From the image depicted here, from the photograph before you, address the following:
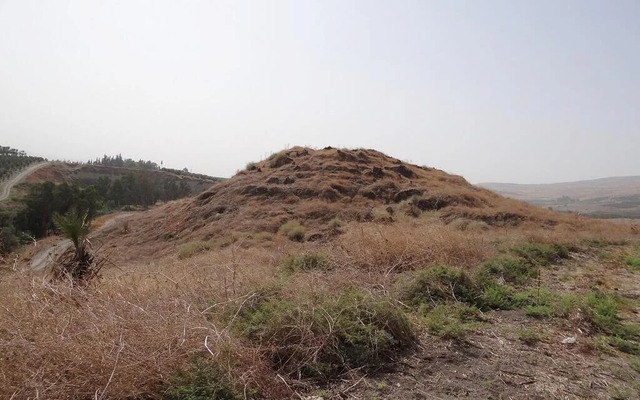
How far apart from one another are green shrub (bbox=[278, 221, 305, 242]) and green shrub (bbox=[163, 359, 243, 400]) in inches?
433

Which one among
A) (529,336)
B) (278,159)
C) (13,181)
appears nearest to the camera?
(529,336)

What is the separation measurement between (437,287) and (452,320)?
2.79 ft

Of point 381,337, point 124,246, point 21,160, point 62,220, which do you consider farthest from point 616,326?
point 21,160

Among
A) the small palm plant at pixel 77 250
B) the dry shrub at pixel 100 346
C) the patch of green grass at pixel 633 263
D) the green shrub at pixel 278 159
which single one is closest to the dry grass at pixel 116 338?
the dry shrub at pixel 100 346

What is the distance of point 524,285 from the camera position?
248 inches

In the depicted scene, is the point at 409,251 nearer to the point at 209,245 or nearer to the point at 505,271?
the point at 505,271

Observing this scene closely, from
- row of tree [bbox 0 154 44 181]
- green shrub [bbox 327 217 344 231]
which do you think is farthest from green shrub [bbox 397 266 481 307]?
row of tree [bbox 0 154 44 181]

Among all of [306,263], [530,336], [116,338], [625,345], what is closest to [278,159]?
[306,263]

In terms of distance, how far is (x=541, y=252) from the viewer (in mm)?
8547

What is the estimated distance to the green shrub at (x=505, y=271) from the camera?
6227mm

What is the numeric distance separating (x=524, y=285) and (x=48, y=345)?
6188 mm

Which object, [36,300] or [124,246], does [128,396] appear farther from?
[124,246]

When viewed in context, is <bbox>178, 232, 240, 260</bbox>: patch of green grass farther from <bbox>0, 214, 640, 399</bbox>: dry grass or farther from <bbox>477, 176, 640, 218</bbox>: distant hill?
<bbox>477, 176, 640, 218</bbox>: distant hill

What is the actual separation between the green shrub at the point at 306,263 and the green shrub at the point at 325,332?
255cm
